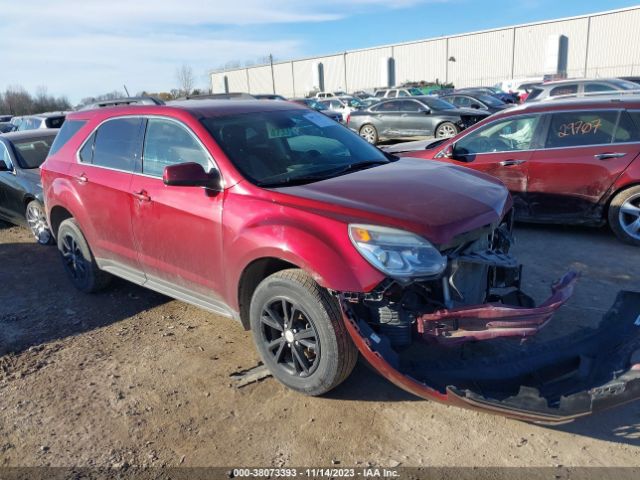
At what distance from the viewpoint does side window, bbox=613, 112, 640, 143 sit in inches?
226

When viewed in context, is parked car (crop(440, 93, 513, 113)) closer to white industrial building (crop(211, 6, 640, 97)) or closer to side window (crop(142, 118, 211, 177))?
side window (crop(142, 118, 211, 177))

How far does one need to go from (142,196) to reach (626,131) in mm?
5143

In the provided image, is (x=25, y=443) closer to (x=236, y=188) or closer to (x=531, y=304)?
(x=236, y=188)

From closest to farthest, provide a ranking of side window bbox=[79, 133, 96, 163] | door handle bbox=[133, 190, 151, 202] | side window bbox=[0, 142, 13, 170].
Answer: door handle bbox=[133, 190, 151, 202] < side window bbox=[79, 133, 96, 163] < side window bbox=[0, 142, 13, 170]

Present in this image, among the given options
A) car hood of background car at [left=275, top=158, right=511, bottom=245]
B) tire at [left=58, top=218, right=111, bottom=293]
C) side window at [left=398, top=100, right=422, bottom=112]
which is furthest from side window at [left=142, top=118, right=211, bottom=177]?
side window at [left=398, top=100, right=422, bottom=112]

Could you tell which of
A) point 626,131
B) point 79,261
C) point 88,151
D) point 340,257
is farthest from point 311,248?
point 626,131

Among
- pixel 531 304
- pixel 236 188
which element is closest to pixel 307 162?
pixel 236 188

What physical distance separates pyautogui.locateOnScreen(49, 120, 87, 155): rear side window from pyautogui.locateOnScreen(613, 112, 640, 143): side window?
5.65 m

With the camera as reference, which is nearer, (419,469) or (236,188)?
(419,469)

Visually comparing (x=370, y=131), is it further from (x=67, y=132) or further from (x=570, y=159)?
(x=67, y=132)

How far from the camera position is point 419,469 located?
2734 millimetres

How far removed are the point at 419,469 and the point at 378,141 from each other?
597 inches

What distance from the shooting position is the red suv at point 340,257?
284cm

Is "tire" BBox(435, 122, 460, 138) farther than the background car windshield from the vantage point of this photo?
Yes
